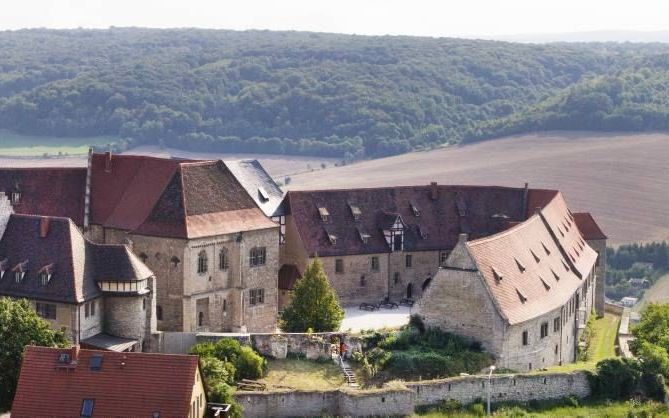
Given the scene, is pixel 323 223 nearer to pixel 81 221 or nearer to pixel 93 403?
pixel 81 221

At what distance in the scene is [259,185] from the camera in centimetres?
9281

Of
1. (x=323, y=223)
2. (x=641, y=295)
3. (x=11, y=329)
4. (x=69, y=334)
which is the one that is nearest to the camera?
(x=11, y=329)

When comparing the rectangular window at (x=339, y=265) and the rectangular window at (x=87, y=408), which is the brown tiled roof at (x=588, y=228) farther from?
the rectangular window at (x=87, y=408)

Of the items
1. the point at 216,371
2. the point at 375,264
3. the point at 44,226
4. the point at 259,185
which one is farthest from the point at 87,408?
the point at 375,264

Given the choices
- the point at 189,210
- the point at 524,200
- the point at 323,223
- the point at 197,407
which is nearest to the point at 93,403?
the point at 197,407

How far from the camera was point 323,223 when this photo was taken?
93812mm

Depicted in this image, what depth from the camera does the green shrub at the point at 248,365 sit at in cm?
6988

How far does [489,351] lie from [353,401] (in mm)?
10607

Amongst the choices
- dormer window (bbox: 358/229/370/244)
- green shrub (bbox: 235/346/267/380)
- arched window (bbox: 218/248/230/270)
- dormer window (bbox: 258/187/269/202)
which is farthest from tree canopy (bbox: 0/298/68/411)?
dormer window (bbox: 358/229/370/244)

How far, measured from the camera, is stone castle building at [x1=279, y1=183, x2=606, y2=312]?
A: 304ft

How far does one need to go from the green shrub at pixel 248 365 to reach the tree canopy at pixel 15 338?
8645 mm

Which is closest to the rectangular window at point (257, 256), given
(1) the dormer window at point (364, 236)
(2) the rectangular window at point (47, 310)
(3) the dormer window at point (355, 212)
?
(1) the dormer window at point (364, 236)

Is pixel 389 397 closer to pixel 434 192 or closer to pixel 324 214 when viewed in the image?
pixel 324 214

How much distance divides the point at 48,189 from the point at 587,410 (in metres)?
36.3
